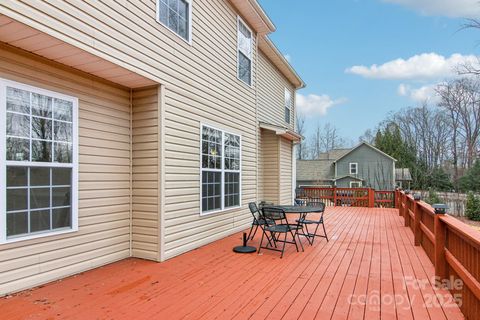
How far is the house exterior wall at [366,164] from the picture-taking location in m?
26.2

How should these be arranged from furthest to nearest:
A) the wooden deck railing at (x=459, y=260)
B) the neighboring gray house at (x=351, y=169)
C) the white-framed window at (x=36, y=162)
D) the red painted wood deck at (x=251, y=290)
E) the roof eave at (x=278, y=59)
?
the neighboring gray house at (x=351, y=169)
the roof eave at (x=278, y=59)
the white-framed window at (x=36, y=162)
the red painted wood deck at (x=251, y=290)
the wooden deck railing at (x=459, y=260)

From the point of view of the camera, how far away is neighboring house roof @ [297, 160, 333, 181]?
27.8 metres

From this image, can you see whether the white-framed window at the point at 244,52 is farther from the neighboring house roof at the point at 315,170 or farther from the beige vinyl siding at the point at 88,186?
the neighboring house roof at the point at 315,170

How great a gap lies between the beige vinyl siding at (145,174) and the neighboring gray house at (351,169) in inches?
876

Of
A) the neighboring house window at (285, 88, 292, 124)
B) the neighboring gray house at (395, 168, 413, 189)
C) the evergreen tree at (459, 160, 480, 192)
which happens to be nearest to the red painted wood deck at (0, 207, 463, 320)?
the neighboring house window at (285, 88, 292, 124)

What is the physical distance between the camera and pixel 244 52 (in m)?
7.74

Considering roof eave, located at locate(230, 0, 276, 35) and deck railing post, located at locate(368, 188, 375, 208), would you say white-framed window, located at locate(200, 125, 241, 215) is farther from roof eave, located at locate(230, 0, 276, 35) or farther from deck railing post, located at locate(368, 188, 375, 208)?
deck railing post, located at locate(368, 188, 375, 208)

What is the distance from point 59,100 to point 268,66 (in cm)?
781

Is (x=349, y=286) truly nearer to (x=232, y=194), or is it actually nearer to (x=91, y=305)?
(x=91, y=305)

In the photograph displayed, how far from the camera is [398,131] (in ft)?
105

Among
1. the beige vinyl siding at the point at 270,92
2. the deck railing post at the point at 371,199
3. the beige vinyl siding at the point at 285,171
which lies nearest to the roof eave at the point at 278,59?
the beige vinyl siding at the point at 270,92

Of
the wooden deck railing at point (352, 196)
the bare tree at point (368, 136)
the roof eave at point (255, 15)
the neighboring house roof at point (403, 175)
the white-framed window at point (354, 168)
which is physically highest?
the bare tree at point (368, 136)

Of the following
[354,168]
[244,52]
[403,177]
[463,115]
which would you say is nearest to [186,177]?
[244,52]

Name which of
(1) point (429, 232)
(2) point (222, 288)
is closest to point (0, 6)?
(2) point (222, 288)
